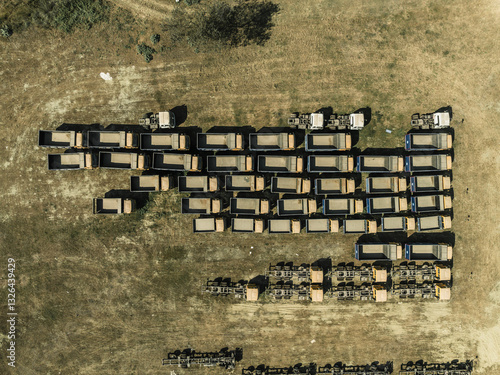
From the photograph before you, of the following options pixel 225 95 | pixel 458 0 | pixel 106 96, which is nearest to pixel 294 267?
pixel 225 95

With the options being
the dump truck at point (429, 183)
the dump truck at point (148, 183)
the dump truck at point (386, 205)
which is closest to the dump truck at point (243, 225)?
the dump truck at point (148, 183)

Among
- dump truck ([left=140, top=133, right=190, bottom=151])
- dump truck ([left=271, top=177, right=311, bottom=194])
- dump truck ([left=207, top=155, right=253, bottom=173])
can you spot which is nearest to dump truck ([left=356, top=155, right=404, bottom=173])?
dump truck ([left=271, top=177, right=311, bottom=194])

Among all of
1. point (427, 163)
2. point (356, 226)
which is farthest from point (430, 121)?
point (356, 226)

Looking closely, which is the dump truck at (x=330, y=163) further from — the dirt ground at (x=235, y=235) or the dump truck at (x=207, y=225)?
the dump truck at (x=207, y=225)

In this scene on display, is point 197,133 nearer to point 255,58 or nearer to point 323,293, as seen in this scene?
point 255,58

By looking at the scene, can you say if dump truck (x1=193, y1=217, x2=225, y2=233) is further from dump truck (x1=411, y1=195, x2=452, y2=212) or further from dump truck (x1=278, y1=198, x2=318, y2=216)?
dump truck (x1=411, y1=195, x2=452, y2=212)

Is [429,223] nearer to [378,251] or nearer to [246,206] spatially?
[378,251]
